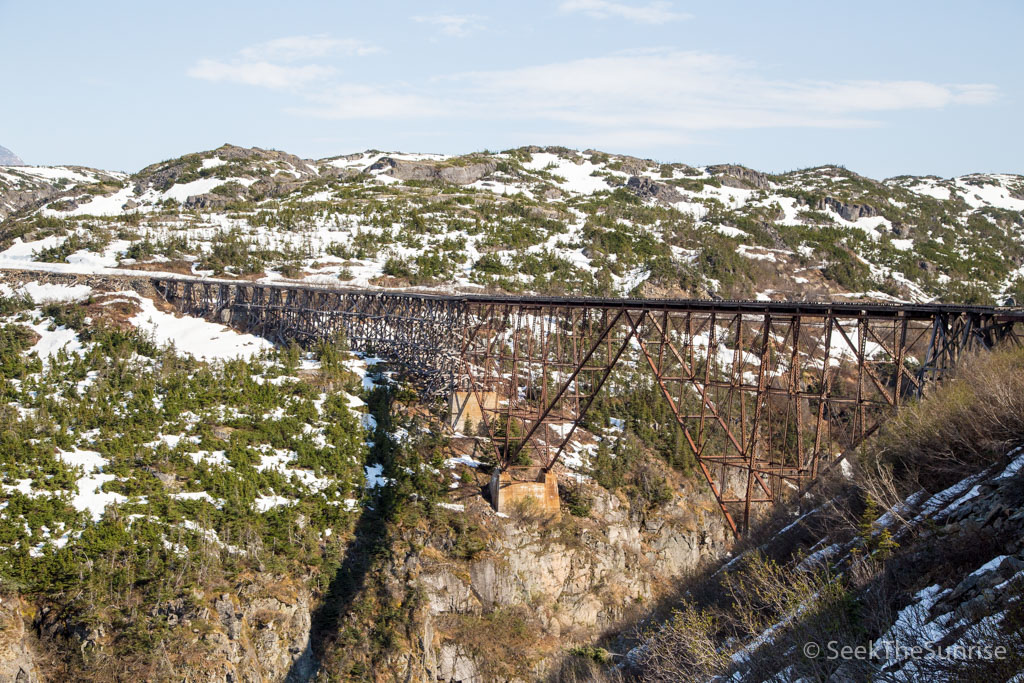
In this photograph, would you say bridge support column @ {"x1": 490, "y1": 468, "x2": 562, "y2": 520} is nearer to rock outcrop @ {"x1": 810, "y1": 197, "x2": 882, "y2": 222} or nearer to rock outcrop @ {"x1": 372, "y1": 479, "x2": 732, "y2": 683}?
rock outcrop @ {"x1": 372, "y1": 479, "x2": 732, "y2": 683}

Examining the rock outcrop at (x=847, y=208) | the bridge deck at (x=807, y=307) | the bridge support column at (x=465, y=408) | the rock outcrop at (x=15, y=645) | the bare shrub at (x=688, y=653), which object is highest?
the rock outcrop at (x=847, y=208)

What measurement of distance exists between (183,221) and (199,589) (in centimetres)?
5588

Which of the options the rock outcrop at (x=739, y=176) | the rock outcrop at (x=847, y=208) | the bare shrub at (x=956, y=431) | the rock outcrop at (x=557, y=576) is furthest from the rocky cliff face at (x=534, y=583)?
the rock outcrop at (x=739, y=176)

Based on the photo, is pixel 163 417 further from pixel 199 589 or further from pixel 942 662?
pixel 942 662

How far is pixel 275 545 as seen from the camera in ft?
101

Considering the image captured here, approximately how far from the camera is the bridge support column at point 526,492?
35.8 meters

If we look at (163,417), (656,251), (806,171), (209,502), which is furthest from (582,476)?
(806,171)

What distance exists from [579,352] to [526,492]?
8.38 metres

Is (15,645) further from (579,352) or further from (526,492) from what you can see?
(579,352)

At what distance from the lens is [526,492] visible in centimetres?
3619

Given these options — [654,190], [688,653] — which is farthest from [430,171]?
[688,653]

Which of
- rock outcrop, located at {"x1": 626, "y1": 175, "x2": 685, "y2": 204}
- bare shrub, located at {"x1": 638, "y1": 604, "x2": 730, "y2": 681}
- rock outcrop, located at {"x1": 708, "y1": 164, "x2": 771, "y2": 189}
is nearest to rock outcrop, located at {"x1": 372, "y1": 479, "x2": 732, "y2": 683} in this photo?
bare shrub, located at {"x1": 638, "y1": 604, "x2": 730, "y2": 681}

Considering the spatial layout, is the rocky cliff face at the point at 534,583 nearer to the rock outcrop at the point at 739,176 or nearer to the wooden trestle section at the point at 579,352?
the wooden trestle section at the point at 579,352

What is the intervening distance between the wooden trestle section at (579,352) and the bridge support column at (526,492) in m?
0.92
